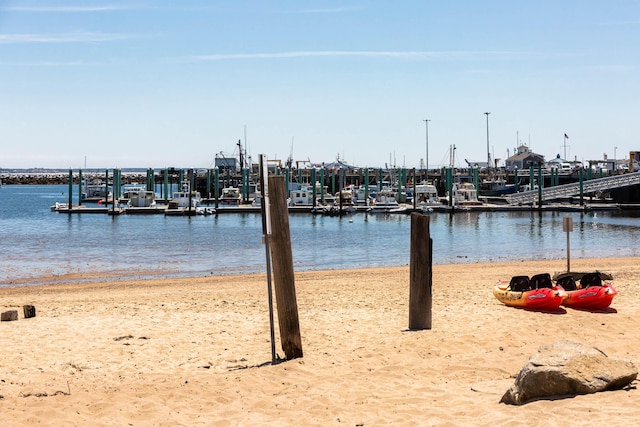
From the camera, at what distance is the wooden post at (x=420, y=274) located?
1249 centimetres

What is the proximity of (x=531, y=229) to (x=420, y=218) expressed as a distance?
43.5 metres

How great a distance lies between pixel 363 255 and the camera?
3669cm

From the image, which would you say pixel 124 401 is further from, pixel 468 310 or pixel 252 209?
pixel 252 209

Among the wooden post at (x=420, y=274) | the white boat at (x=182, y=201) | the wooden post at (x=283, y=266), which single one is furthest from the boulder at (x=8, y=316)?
the white boat at (x=182, y=201)

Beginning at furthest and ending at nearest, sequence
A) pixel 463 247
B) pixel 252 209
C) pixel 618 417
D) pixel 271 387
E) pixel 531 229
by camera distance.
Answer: pixel 252 209 → pixel 531 229 → pixel 463 247 → pixel 271 387 → pixel 618 417

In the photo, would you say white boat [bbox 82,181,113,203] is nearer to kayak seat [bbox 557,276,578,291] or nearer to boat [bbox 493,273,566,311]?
boat [bbox 493,273,566,311]

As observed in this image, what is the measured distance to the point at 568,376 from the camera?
7684 millimetres

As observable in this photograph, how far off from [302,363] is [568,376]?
3917mm

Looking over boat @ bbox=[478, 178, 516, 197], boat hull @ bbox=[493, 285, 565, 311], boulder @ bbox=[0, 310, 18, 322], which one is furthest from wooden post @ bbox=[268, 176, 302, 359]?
boat @ bbox=[478, 178, 516, 197]

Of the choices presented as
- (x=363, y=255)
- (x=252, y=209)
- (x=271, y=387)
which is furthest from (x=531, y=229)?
(x=271, y=387)

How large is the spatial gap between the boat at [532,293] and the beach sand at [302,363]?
26cm

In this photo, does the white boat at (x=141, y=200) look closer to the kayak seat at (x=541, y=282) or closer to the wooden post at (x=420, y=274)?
the kayak seat at (x=541, y=282)

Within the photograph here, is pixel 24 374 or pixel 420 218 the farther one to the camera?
pixel 420 218

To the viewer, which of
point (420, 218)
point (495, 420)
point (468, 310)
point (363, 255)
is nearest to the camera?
point (495, 420)
